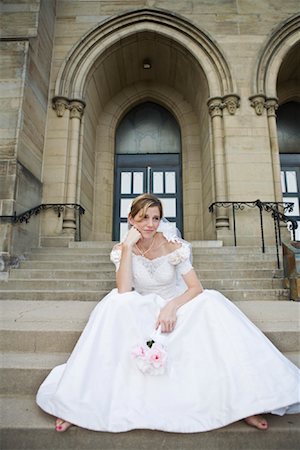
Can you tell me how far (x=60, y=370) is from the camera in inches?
67.2

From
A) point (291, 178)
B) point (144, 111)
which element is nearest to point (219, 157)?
point (291, 178)

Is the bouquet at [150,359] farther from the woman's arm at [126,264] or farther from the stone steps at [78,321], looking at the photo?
the woman's arm at [126,264]

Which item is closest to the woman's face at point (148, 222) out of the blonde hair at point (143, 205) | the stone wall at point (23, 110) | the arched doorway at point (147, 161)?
the blonde hair at point (143, 205)

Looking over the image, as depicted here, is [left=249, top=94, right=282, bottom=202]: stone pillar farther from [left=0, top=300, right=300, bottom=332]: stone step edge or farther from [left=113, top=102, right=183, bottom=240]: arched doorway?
[left=0, top=300, right=300, bottom=332]: stone step edge

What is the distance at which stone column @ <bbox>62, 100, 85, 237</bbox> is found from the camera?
6.11 meters

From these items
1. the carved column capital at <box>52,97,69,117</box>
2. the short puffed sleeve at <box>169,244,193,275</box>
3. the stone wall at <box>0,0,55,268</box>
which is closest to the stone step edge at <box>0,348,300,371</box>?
the short puffed sleeve at <box>169,244,193,275</box>

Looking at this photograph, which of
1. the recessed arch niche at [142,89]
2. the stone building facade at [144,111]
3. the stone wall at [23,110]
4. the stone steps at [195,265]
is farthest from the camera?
the recessed arch niche at [142,89]

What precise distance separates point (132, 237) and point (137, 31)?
24.2 feet

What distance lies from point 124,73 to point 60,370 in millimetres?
8492

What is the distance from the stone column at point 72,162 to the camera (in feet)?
20.0

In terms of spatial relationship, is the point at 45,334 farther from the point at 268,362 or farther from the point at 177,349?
the point at 268,362

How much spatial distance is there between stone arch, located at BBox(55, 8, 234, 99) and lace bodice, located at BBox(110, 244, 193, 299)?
6065mm

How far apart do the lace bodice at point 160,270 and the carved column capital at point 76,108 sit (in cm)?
580

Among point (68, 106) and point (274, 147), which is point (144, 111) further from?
point (274, 147)
